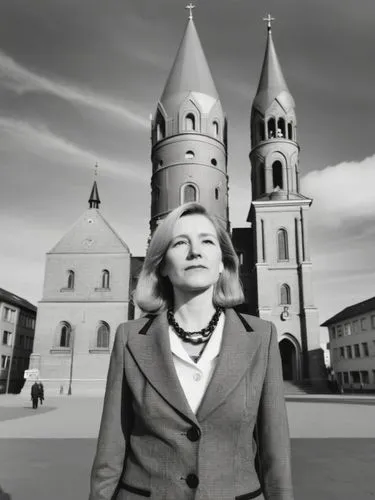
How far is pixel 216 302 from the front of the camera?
8.60 ft

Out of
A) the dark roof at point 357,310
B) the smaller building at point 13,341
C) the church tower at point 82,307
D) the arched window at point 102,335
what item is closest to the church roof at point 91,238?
the church tower at point 82,307

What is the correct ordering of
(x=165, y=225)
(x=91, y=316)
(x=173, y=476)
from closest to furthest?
(x=173, y=476) → (x=165, y=225) → (x=91, y=316)

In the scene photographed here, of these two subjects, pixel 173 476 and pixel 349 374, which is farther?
pixel 349 374

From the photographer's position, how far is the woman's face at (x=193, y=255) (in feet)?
7.89

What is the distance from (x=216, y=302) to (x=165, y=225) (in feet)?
1.73

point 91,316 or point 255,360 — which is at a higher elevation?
point 91,316

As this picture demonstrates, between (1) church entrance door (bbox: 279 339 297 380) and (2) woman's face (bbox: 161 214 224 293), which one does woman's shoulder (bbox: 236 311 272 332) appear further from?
(1) church entrance door (bbox: 279 339 297 380)

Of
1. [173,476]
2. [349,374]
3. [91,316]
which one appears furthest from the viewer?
[349,374]

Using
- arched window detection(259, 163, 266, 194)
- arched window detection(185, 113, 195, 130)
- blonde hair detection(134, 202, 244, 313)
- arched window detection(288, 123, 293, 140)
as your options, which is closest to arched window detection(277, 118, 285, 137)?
arched window detection(288, 123, 293, 140)

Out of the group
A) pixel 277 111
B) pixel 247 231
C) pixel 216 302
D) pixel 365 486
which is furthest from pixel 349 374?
pixel 216 302

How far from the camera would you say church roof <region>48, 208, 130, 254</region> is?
3997 centimetres

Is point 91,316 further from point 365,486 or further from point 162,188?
point 365,486

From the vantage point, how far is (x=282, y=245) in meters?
37.8

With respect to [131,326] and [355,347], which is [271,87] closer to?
[355,347]
